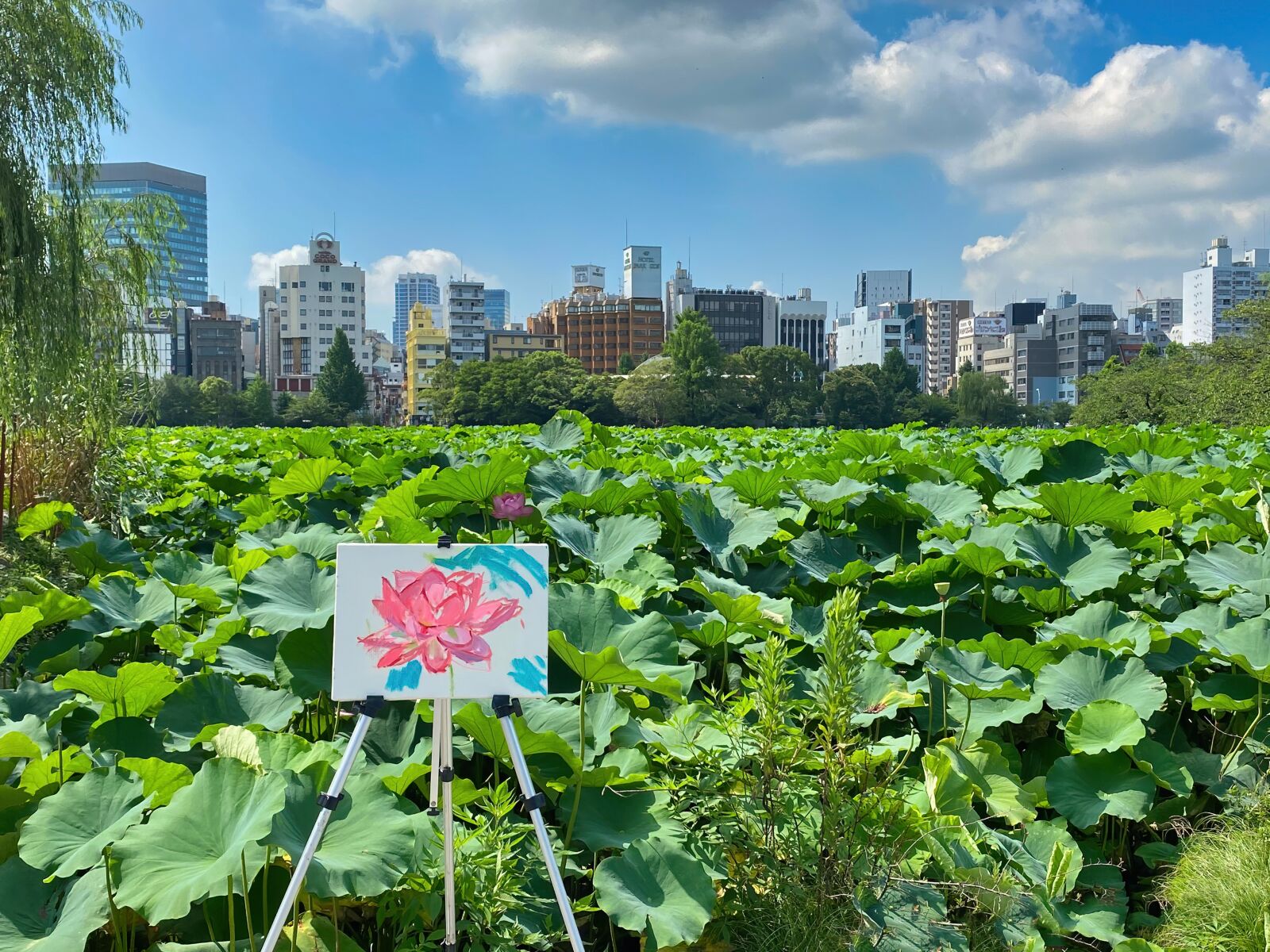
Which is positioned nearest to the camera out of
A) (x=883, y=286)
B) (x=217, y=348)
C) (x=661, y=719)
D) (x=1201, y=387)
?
(x=661, y=719)

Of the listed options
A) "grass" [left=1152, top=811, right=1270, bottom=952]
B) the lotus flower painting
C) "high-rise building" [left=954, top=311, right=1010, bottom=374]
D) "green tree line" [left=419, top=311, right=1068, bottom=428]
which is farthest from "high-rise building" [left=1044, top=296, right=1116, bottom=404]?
the lotus flower painting

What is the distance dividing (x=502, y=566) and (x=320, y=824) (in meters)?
0.42

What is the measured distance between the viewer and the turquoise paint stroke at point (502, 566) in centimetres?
141

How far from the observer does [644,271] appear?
401ft

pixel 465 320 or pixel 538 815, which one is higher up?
pixel 465 320

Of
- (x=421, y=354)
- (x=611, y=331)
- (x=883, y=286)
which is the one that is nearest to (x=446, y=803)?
Result: (x=421, y=354)

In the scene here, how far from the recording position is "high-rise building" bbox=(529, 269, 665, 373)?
9150cm

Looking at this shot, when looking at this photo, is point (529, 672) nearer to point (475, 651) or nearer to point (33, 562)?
point (475, 651)

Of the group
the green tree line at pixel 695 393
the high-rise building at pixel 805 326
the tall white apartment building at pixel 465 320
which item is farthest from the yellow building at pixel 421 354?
the high-rise building at pixel 805 326

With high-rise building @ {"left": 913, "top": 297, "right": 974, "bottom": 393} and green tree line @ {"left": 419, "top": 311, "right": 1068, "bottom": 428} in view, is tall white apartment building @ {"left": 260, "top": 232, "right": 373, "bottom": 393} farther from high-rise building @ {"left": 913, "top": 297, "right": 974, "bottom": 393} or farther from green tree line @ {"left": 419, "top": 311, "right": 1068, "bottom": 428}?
high-rise building @ {"left": 913, "top": 297, "right": 974, "bottom": 393}

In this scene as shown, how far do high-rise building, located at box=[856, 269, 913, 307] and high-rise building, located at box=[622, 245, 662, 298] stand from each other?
2176 inches

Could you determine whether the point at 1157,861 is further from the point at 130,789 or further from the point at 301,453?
the point at 301,453

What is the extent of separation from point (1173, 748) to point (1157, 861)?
0.42 metres

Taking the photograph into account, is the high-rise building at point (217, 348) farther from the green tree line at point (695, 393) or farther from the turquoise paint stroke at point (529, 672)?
the turquoise paint stroke at point (529, 672)
